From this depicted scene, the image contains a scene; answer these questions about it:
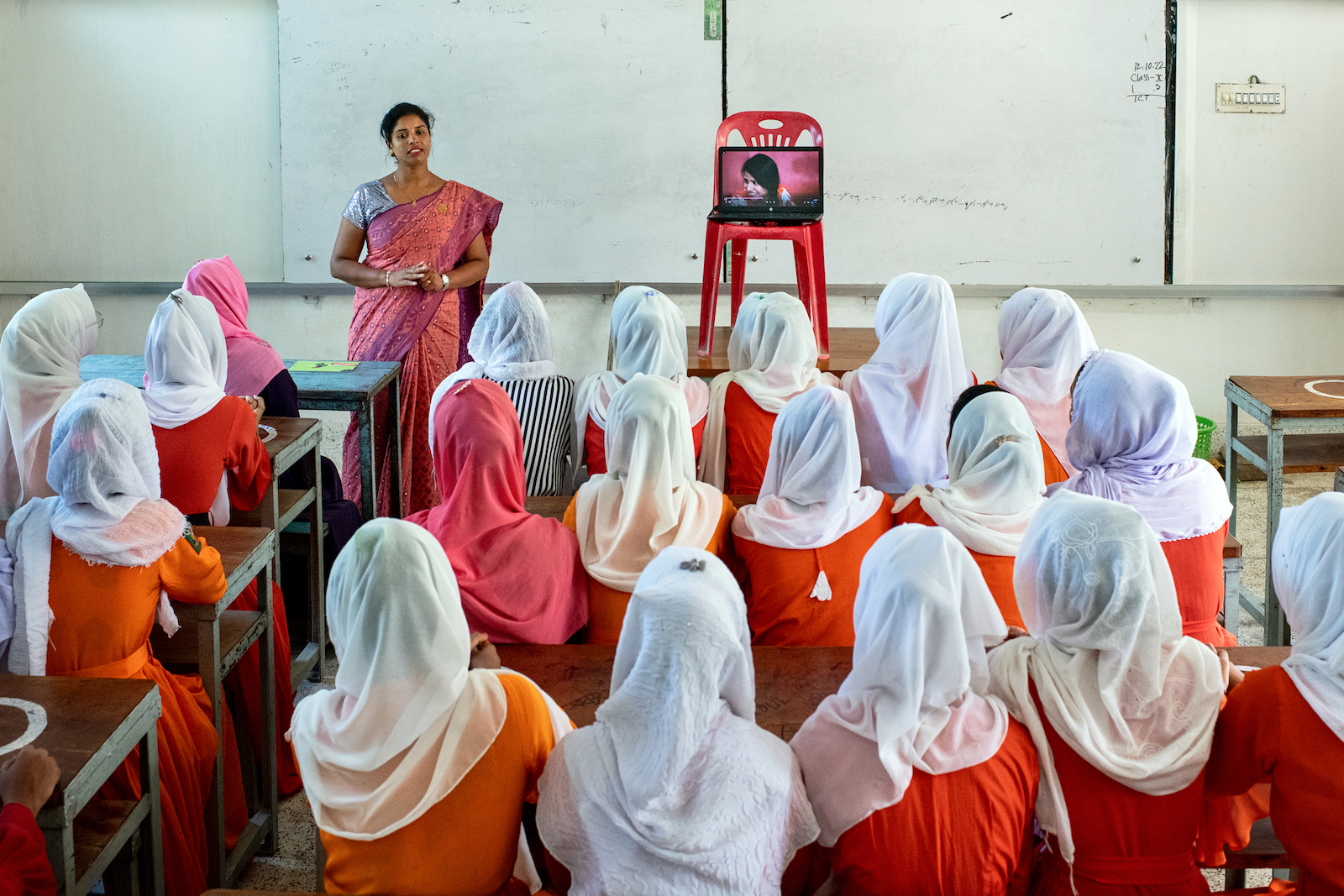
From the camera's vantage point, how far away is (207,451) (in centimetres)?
275

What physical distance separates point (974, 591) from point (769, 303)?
1840 mm

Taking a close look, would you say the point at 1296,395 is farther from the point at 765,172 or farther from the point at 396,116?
the point at 396,116

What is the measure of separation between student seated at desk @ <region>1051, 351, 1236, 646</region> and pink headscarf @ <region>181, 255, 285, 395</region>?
2218 millimetres

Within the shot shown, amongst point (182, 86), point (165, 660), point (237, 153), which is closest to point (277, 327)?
point (237, 153)

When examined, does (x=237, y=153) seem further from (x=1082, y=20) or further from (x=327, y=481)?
(x=1082, y=20)

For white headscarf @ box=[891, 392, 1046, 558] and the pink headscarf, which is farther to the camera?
the pink headscarf

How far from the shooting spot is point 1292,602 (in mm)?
1629

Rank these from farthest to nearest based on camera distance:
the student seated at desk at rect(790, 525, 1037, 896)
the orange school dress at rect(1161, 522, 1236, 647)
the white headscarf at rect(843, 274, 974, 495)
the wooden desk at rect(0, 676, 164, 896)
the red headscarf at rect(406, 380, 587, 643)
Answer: the white headscarf at rect(843, 274, 974, 495)
the orange school dress at rect(1161, 522, 1236, 647)
the red headscarf at rect(406, 380, 587, 643)
the wooden desk at rect(0, 676, 164, 896)
the student seated at desk at rect(790, 525, 1037, 896)

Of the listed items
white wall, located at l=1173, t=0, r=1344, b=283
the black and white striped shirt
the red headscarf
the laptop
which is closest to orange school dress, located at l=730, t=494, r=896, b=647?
the red headscarf

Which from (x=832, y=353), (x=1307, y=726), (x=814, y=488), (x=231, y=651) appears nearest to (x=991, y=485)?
(x=814, y=488)

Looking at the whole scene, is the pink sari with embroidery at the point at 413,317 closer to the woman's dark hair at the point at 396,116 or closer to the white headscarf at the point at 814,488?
the woman's dark hair at the point at 396,116

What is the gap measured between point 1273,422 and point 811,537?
1.87 m

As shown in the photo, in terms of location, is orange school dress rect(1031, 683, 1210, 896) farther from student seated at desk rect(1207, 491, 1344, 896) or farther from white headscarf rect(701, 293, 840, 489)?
white headscarf rect(701, 293, 840, 489)

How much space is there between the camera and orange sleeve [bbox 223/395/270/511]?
110 inches
